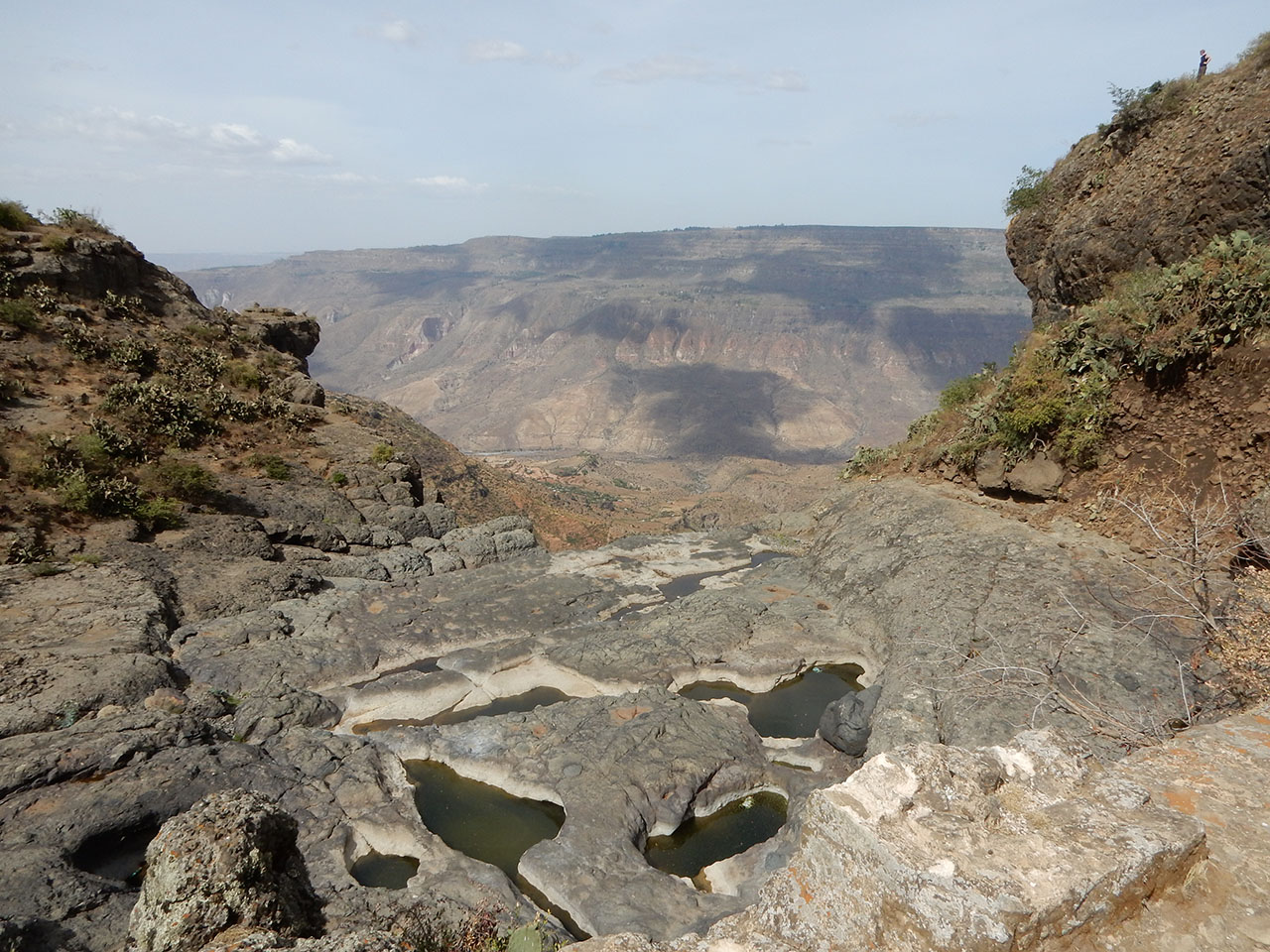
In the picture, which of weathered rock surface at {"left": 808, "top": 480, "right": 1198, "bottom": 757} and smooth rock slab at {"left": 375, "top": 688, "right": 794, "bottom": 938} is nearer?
smooth rock slab at {"left": 375, "top": 688, "right": 794, "bottom": 938}

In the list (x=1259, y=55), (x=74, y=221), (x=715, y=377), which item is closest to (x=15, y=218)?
(x=74, y=221)

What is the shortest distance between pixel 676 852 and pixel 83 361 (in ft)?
74.7

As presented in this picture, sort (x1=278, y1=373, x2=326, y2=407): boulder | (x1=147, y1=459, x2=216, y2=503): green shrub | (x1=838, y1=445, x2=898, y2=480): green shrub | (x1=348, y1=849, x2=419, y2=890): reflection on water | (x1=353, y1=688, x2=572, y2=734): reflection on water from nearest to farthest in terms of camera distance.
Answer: (x1=348, y1=849, x2=419, y2=890): reflection on water, (x1=353, y1=688, x2=572, y2=734): reflection on water, (x1=147, y1=459, x2=216, y2=503): green shrub, (x1=838, y1=445, x2=898, y2=480): green shrub, (x1=278, y1=373, x2=326, y2=407): boulder

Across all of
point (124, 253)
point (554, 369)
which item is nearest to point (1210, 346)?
point (124, 253)

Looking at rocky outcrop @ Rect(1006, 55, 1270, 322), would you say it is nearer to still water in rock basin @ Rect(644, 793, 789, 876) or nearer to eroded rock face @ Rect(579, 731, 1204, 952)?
eroded rock face @ Rect(579, 731, 1204, 952)

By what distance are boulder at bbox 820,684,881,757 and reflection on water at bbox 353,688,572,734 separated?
15.6ft

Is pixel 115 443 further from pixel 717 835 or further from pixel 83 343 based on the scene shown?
pixel 717 835

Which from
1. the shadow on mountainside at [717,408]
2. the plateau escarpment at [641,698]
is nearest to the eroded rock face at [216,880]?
the plateau escarpment at [641,698]

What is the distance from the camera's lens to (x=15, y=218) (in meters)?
22.8

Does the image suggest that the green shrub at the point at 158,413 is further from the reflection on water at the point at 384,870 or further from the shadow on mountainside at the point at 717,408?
the shadow on mountainside at the point at 717,408

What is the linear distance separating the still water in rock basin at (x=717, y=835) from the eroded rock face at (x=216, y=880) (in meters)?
4.35

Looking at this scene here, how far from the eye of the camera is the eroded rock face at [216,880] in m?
4.74

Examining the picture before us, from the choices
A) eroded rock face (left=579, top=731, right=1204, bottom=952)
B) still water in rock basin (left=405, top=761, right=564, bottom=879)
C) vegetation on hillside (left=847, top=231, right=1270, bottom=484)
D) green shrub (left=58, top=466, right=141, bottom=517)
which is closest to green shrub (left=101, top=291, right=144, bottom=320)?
green shrub (left=58, top=466, right=141, bottom=517)

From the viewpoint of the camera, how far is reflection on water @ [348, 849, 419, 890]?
778 centimetres
